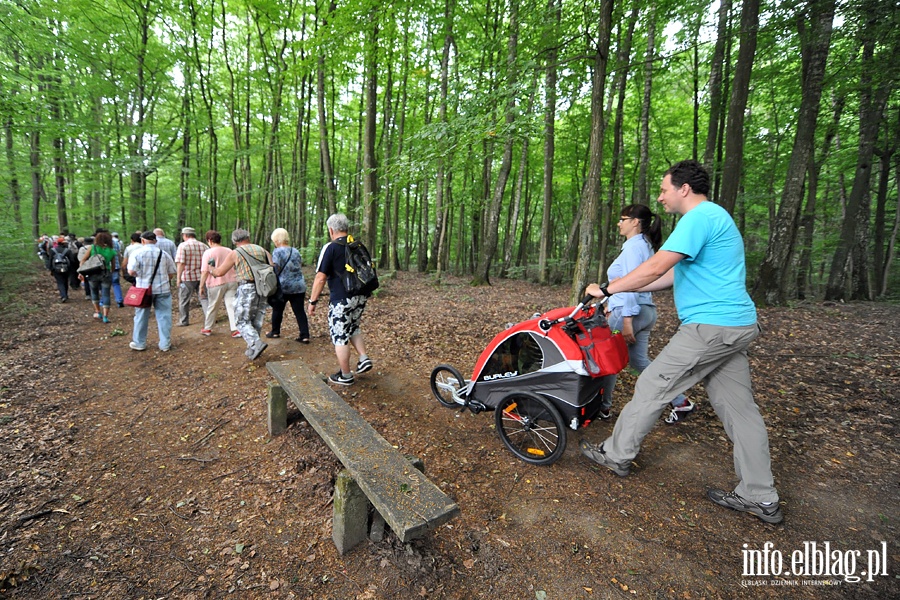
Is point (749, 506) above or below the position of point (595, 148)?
below

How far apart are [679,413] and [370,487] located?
127 inches

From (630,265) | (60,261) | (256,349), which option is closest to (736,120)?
(630,265)

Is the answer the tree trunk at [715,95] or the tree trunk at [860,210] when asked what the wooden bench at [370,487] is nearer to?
the tree trunk at [715,95]

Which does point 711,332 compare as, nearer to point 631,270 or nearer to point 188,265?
point 631,270

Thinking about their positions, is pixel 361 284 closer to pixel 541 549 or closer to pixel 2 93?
Result: pixel 541 549

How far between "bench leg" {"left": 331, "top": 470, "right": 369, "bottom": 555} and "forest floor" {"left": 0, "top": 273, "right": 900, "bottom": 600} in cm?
12

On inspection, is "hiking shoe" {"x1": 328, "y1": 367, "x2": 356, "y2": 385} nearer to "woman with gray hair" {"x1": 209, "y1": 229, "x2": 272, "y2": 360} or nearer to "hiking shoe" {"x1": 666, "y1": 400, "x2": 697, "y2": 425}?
"woman with gray hair" {"x1": 209, "y1": 229, "x2": 272, "y2": 360}

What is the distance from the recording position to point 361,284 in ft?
14.3

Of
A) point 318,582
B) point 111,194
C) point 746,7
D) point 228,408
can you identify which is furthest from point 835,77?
point 111,194

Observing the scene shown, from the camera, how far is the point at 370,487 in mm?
2027

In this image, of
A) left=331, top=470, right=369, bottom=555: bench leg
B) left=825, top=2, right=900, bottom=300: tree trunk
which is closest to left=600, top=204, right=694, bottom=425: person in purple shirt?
left=331, top=470, right=369, bottom=555: bench leg

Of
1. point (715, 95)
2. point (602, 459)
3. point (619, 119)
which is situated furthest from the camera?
point (619, 119)

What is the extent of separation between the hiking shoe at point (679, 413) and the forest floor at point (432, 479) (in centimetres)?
14

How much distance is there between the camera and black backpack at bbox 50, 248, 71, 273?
9.39 metres
